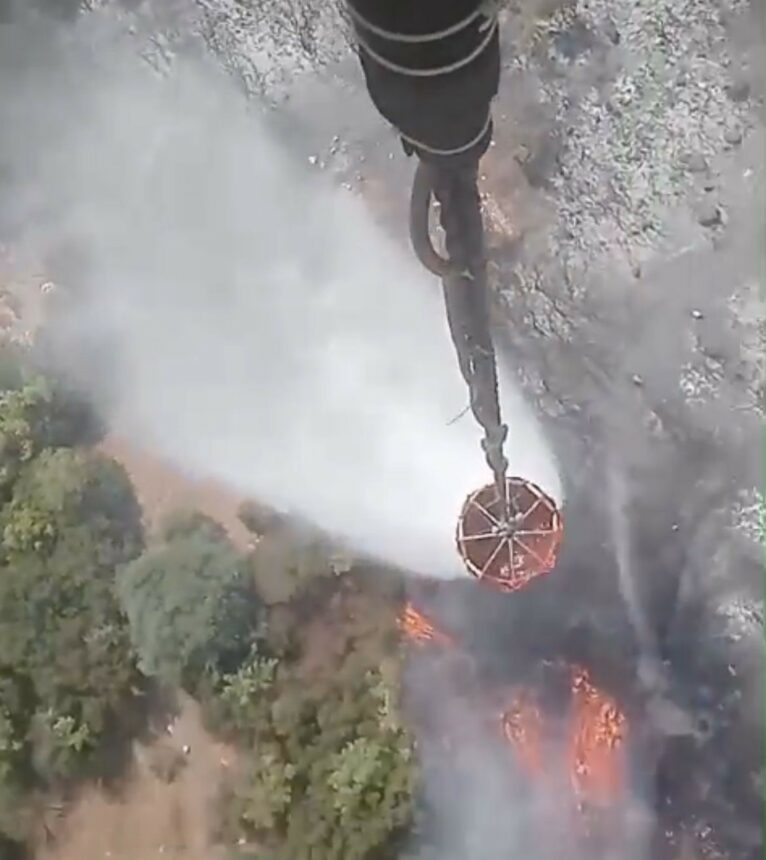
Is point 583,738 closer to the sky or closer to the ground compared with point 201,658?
closer to the ground

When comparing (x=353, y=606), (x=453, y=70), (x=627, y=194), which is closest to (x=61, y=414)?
(x=353, y=606)

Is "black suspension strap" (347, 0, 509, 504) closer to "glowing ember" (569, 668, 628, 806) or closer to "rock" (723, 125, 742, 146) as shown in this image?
"glowing ember" (569, 668, 628, 806)

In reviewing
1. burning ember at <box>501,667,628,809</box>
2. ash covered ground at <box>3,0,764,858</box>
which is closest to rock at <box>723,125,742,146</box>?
ash covered ground at <box>3,0,764,858</box>

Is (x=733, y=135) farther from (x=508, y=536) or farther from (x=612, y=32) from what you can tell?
(x=508, y=536)

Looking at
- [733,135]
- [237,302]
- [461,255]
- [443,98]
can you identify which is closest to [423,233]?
[461,255]

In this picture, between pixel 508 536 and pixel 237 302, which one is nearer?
pixel 508 536

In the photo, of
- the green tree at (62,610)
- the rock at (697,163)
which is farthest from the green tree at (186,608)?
the rock at (697,163)

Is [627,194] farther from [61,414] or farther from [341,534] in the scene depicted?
[61,414]
